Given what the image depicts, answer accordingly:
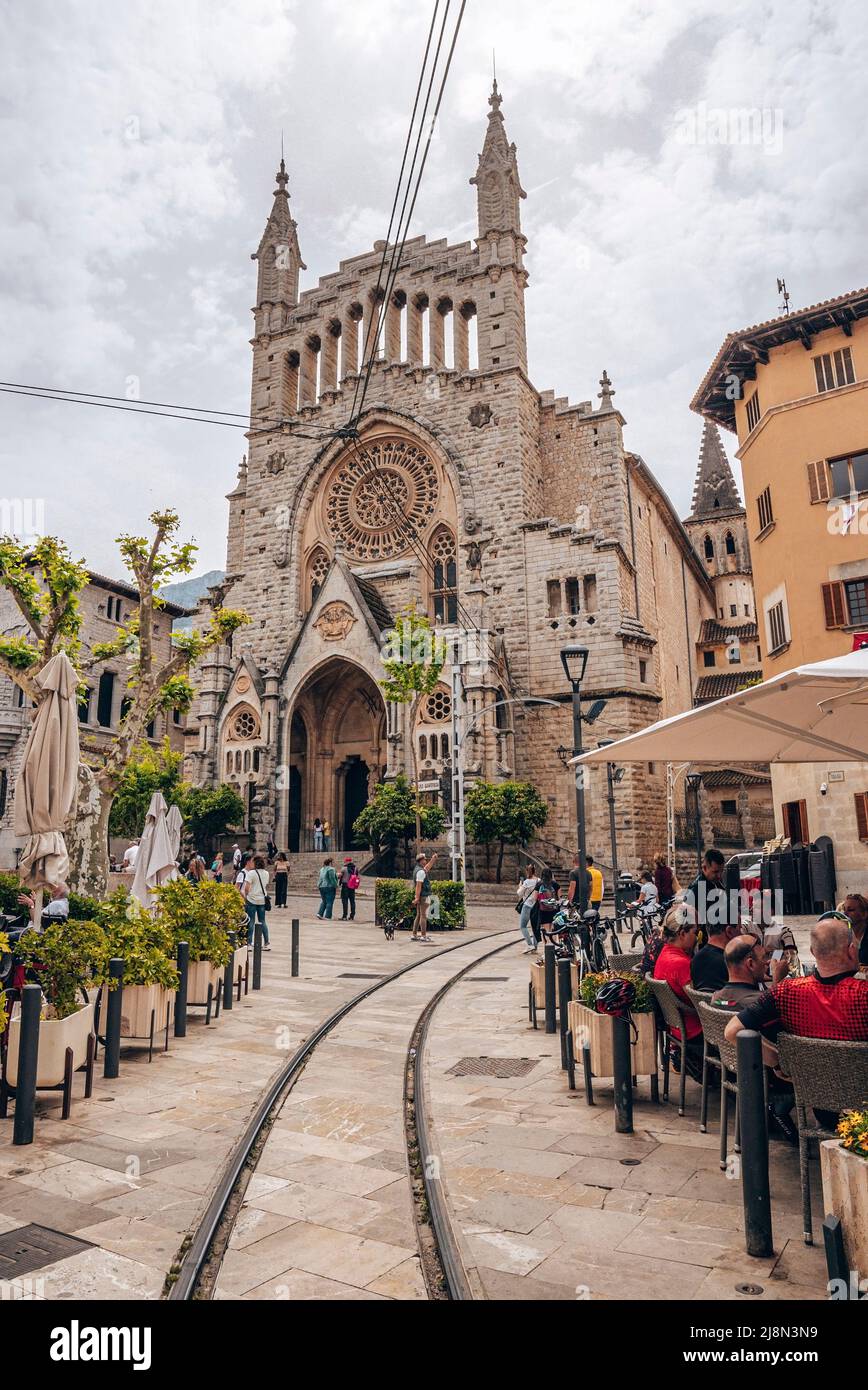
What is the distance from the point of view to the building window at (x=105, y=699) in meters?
39.5

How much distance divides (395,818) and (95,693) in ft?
68.5

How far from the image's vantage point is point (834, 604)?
59.5ft

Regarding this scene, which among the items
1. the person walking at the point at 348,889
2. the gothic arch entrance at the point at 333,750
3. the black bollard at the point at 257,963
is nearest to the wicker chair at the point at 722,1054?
the black bollard at the point at 257,963

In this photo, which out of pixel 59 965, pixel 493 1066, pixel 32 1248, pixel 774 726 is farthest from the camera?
pixel 493 1066

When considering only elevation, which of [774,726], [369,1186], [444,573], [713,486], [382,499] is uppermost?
[713,486]

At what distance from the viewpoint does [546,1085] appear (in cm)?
635

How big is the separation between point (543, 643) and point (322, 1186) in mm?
25204

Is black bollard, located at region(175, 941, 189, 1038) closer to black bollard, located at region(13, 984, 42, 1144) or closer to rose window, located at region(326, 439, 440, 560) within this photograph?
black bollard, located at region(13, 984, 42, 1144)

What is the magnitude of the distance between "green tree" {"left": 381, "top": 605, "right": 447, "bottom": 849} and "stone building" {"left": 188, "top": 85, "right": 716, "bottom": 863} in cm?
55

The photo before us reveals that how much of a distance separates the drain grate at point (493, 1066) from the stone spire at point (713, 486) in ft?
185

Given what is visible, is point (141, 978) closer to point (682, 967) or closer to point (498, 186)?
point (682, 967)

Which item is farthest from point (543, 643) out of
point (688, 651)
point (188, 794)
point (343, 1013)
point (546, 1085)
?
point (546, 1085)

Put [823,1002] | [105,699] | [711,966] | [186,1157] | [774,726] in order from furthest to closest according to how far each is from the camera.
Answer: [105,699]
[774,726]
[711,966]
[186,1157]
[823,1002]

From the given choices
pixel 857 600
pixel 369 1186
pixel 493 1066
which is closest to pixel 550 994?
pixel 493 1066
